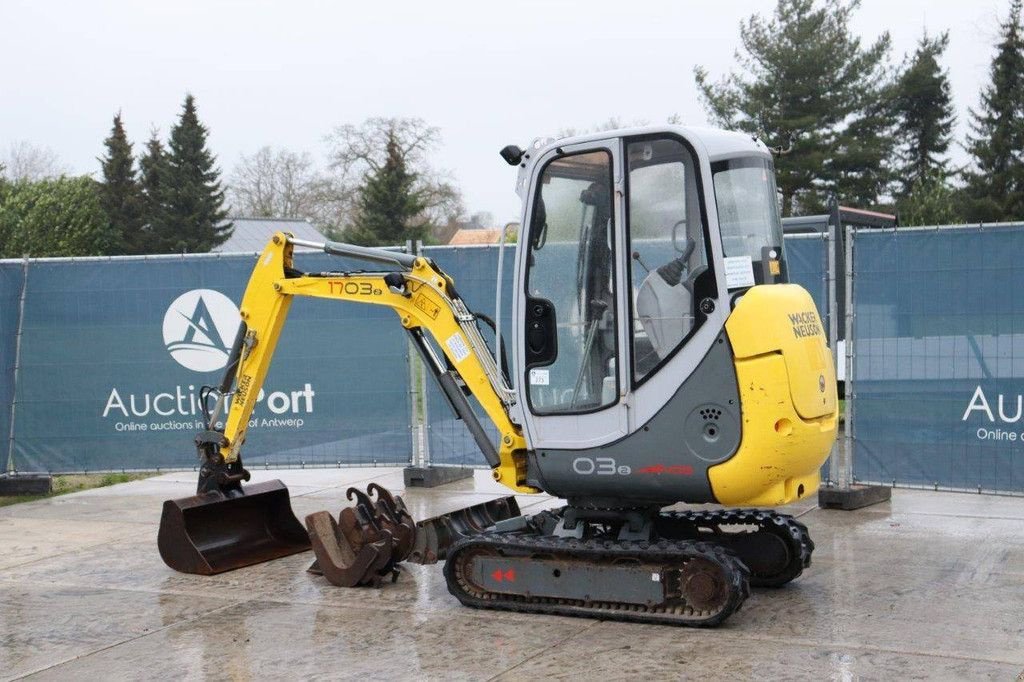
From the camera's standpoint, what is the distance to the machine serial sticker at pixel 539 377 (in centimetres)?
708

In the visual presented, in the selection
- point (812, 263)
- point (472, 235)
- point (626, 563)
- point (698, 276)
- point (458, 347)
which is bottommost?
point (626, 563)

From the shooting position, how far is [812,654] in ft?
20.1

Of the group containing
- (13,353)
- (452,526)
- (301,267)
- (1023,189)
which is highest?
(1023,189)

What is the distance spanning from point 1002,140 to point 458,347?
40.9 metres

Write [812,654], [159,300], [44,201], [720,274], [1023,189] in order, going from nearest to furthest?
[812,654] → [720,274] → [159,300] → [1023,189] → [44,201]

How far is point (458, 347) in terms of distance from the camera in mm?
7766

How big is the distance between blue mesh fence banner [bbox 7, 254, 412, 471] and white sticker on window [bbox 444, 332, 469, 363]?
159 inches

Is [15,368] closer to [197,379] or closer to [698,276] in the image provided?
[197,379]

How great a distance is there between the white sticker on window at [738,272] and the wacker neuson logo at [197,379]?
6192 mm

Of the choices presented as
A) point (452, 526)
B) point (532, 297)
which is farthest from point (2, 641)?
point (532, 297)

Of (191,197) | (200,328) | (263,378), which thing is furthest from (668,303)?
(191,197)

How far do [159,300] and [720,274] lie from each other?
708cm

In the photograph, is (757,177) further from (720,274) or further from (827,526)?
(827,526)

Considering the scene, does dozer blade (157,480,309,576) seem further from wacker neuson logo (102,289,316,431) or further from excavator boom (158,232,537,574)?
wacker neuson logo (102,289,316,431)
